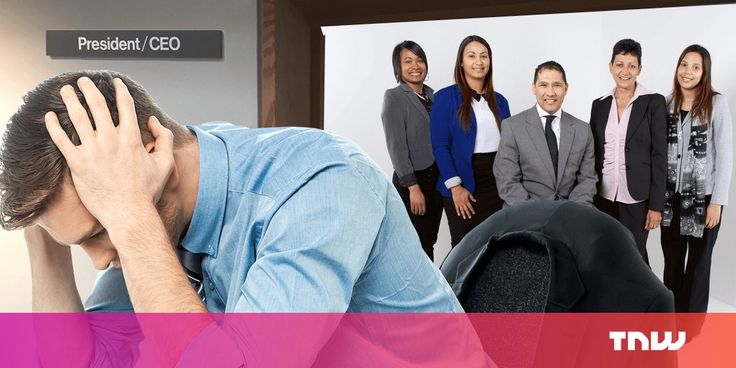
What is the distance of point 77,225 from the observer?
2.91 ft

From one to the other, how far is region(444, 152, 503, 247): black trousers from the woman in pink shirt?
0.41m

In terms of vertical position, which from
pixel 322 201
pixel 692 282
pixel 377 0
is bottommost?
pixel 692 282

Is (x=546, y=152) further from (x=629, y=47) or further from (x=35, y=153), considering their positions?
(x=35, y=153)

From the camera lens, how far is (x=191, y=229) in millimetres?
939

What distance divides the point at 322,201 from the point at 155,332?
0.25 m

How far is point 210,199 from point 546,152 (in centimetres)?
215

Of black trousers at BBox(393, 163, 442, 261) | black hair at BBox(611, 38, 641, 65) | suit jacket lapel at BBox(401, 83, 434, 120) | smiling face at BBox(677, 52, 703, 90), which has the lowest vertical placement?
black trousers at BBox(393, 163, 442, 261)

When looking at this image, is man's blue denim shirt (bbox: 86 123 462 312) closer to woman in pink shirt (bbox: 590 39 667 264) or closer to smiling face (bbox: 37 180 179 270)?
smiling face (bbox: 37 180 179 270)

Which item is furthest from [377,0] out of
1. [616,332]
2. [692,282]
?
[616,332]

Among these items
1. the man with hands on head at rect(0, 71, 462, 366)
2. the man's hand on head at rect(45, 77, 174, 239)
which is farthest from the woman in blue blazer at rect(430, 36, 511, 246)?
the man's hand on head at rect(45, 77, 174, 239)

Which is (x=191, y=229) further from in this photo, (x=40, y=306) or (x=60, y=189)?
Answer: (x=40, y=306)

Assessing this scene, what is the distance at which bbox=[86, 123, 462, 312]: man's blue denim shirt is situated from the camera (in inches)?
30.7

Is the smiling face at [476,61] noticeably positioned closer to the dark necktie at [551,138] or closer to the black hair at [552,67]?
the black hair at [552,67]

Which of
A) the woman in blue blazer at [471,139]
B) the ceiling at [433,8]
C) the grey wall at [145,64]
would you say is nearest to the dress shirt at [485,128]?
the woman in blue blazer at [471,139]
